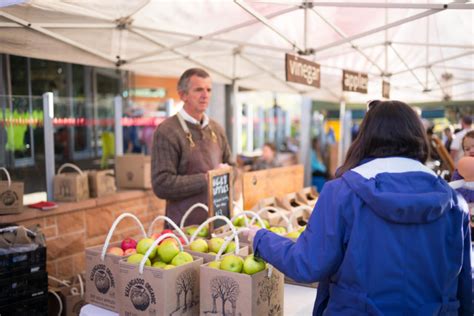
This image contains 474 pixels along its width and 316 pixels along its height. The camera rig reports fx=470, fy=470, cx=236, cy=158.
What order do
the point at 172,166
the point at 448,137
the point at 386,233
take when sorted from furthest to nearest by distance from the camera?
the point at 448,137
the point at 172,166
the point at 386,233

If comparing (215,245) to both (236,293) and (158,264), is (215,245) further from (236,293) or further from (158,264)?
(236,293)

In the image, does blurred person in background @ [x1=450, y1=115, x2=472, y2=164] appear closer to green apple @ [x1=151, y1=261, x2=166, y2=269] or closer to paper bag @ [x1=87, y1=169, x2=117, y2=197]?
paper bag @ [x1=87, y1=169, x2=117, y2=197]

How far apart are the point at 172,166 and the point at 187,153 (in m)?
0.15

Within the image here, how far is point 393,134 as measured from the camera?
62.4 inches

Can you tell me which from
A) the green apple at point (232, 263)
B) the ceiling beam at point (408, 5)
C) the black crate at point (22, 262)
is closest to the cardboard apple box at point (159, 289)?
the green apple at point (232, 263)

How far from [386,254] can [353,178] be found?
10.3 inches

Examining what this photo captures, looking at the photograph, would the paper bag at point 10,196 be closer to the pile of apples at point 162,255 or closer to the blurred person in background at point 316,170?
the pile of apples at point 162,255

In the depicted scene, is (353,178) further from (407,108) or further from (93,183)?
(93,183)

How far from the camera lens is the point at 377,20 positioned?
15.9 feet

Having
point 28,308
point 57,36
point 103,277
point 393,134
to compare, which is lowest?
point 28,308

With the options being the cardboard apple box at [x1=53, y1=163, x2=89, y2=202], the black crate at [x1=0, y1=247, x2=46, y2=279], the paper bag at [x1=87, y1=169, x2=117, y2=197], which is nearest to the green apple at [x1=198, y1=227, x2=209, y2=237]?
the black crate at [x1=0, y1=247, x2=46, y2=279]

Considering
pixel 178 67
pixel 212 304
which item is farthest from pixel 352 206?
pixel 178 67

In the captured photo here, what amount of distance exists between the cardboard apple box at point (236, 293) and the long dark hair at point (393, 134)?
59cm

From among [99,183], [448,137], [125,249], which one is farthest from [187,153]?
[448,137]
